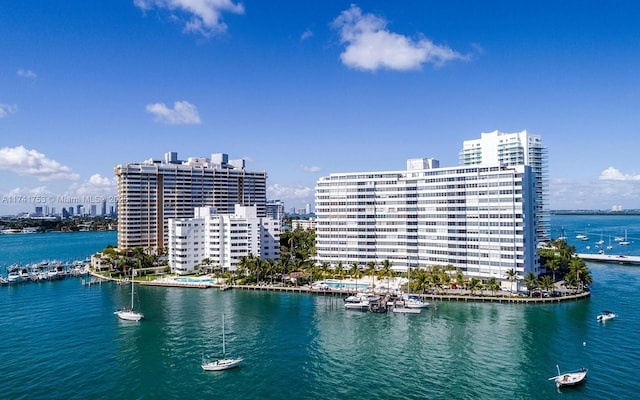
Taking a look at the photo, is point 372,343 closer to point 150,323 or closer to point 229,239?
point 150,323

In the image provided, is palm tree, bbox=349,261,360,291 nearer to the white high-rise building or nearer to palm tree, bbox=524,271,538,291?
the white high-rise building

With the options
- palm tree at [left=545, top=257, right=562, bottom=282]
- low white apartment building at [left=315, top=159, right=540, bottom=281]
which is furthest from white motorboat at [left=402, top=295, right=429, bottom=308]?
palm tree at [left=545, top=257, right=562, bottom=282]

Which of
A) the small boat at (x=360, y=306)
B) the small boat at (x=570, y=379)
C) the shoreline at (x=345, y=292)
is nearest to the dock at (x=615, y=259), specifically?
the shoreline at (x=345, y=292)

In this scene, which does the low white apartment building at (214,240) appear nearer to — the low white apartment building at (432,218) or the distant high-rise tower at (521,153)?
the low white apartment building at (432,218)

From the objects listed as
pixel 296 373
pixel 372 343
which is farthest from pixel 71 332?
pixel 372 343

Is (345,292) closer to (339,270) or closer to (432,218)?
(339,270)

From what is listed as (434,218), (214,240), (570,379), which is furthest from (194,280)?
(570,379)
